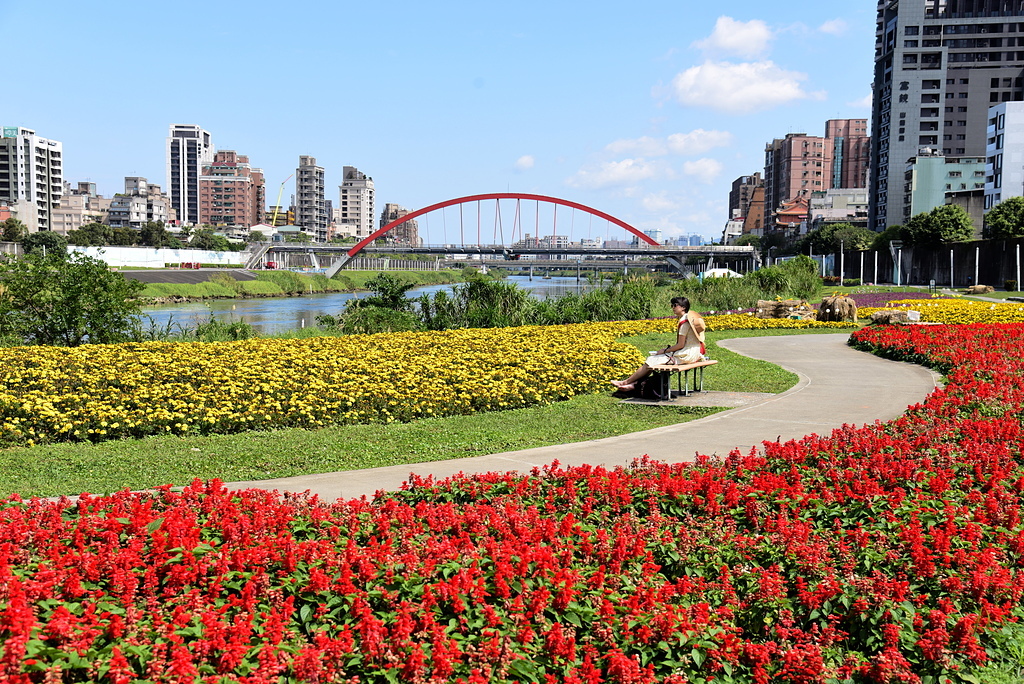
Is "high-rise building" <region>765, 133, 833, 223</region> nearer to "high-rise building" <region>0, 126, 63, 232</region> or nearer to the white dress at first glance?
"high-rise building" <region>0, 126, 63, 232</region>

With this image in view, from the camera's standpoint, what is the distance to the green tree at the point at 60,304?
41.8 ft

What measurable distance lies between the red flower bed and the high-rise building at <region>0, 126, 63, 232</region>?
162 meters

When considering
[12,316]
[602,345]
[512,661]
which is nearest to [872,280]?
[602,345]

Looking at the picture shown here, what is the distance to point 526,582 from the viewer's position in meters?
4.27

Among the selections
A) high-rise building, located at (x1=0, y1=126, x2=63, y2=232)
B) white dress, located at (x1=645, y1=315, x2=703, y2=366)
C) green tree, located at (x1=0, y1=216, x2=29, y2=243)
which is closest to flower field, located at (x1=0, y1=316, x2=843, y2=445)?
white dress, located at (x1=645, y1=315, x2=703, y2=366)

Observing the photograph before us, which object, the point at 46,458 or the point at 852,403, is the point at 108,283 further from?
the point at 852,403

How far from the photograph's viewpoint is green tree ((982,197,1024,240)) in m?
63.2

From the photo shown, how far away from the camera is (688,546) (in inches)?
193

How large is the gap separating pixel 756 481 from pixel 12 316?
36.6 feet

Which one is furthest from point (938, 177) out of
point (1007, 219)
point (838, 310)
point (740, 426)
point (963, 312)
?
point (740, 426)

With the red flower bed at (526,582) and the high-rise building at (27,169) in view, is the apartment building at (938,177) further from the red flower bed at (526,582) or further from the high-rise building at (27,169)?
the high-rise building at (27,169)

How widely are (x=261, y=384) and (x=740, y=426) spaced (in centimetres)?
502

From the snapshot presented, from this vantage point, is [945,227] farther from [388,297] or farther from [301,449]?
[301,449]

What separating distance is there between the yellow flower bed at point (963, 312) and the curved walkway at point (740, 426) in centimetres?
807
